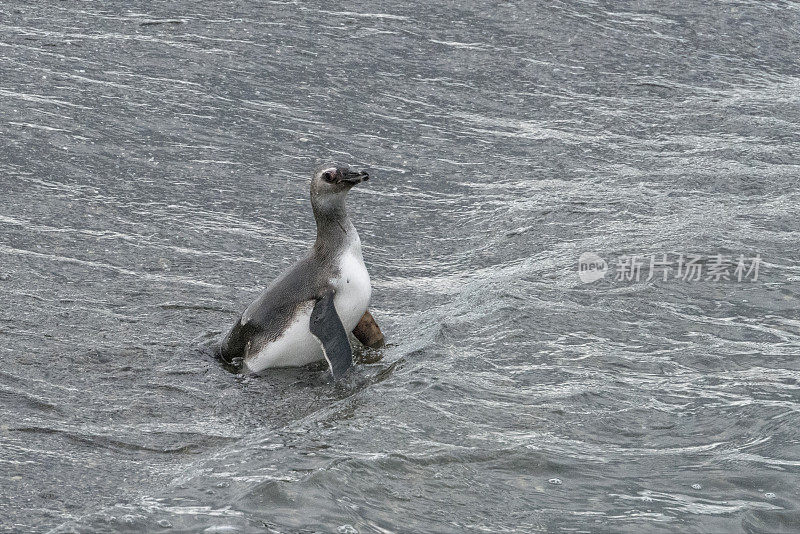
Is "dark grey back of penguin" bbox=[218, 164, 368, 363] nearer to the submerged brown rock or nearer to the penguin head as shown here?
the penguin head

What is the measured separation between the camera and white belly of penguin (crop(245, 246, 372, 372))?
700 cm

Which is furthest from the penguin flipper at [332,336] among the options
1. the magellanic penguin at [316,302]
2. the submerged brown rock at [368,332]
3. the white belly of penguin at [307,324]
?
the submerged brown rock at [368,332]

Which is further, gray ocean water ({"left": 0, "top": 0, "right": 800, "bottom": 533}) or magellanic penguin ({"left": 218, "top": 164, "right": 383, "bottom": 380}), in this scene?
magellanic penguin ({"left": 218, "top": 164, "right": 383, "bottom": 380})

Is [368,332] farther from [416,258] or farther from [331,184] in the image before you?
[416,258]

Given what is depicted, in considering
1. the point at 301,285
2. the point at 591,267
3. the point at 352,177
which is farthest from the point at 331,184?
the point at 591,267

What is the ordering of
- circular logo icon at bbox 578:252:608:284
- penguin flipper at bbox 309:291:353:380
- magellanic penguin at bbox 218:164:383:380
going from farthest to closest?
circular logo icon at bbox 578:252:608:284 → magellanic penguin at bbox 218:164:383:380 → penguin flipper at bbox 309:291:353:380

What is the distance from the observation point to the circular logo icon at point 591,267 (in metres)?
8.14

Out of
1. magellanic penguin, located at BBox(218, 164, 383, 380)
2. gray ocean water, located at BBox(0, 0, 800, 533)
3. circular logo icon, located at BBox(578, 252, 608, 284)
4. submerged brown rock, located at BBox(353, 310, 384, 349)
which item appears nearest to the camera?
gray ocean water, located at BBox(0, 0, 800, 533)

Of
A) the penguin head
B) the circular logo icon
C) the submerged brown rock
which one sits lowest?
the submerged brown rock

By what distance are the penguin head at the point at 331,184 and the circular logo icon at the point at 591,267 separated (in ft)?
6.41

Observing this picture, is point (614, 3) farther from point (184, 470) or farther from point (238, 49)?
point (184, 470)

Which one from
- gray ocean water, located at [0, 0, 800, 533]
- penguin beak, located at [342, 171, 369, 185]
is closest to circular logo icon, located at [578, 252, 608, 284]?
gray ocean water, located at [0, 0, 800, 533]

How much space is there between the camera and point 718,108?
11117 mm

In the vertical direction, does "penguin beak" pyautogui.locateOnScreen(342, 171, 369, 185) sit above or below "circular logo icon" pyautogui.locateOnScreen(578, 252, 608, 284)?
above
